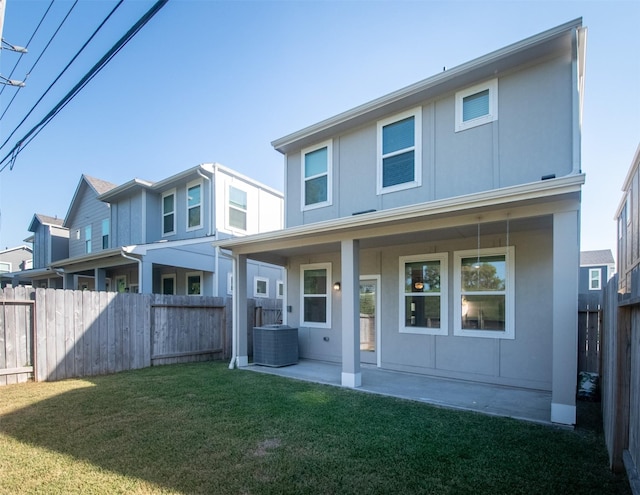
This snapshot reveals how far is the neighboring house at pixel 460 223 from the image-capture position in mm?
4895

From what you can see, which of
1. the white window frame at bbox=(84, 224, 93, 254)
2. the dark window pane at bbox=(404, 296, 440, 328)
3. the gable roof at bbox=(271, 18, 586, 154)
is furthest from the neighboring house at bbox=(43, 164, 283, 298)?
the dark window pane at bbox=(404, 296, 440, 328)

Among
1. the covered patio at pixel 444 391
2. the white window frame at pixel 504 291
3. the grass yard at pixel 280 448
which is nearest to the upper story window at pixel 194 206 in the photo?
the covered patio at pixel 444 391

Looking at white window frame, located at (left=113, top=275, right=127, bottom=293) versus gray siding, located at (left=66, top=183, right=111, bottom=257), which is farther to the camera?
gray siding, located at (left=66, top=183, right=111, bottom=257)

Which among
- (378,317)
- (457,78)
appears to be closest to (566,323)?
(378,317)

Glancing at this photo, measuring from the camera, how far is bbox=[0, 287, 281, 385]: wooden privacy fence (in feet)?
20.8

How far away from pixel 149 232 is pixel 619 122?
1320 cm

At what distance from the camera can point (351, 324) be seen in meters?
6.07

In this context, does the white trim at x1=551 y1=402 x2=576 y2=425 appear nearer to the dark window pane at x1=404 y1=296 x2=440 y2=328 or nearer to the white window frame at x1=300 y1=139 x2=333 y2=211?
the dark window pane at x1=404 y1=296 x2=440 y2=328

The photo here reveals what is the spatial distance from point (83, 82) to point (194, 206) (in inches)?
268

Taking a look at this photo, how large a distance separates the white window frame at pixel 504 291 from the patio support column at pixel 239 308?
178 inches

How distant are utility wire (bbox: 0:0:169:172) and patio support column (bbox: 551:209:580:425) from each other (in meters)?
5.44

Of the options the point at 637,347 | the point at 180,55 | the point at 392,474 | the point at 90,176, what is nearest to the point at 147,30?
the point at 180,55

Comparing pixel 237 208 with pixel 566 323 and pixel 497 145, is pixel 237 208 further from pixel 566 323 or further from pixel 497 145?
pixel 566 323

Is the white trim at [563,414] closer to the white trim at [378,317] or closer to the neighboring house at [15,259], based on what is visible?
the white trim at [378,317]
